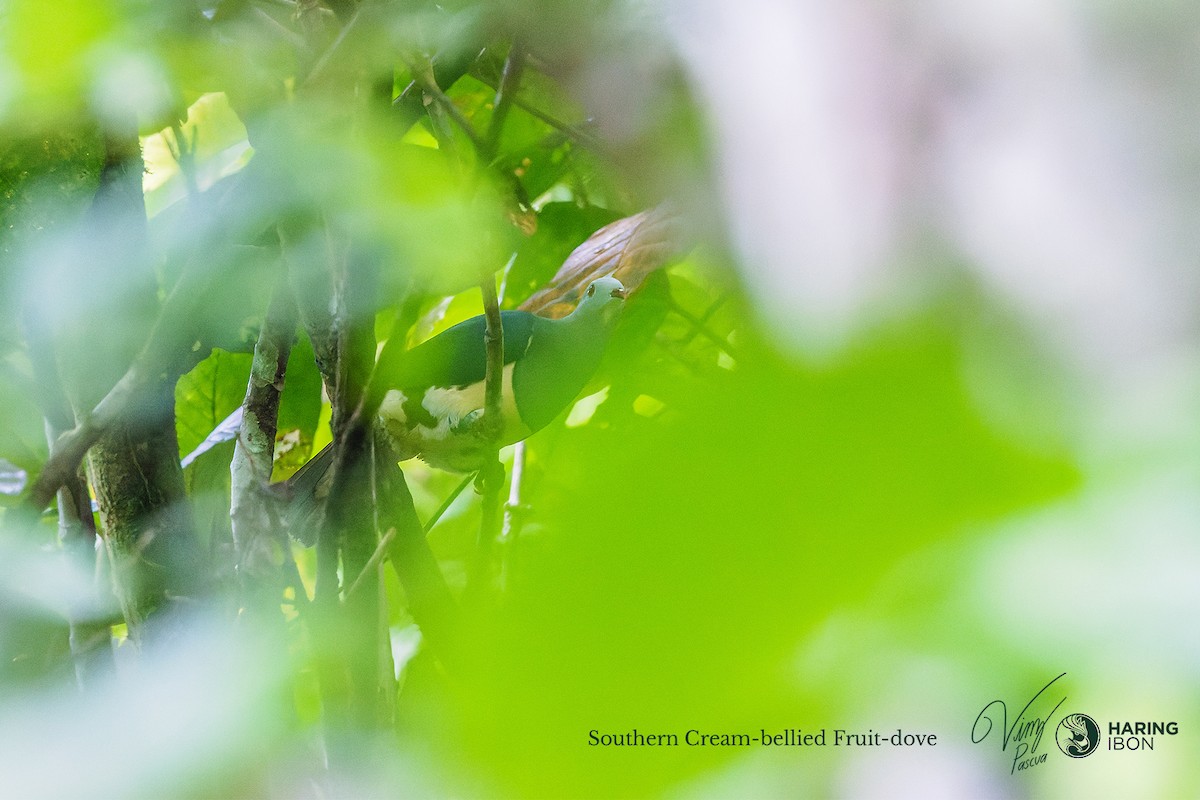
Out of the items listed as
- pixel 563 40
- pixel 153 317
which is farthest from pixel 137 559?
pixel 563 40

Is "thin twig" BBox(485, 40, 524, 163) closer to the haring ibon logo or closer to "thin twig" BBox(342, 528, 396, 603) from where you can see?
"thin twig" BBox(342, 528, 396, 603)

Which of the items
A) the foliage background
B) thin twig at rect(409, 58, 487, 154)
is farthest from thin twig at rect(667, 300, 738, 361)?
thin twig at rect(409, 58, 487, 154)

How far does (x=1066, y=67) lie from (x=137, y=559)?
0.42m

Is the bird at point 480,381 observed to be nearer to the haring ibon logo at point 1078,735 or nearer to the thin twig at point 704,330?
the thin twig at point 704,330

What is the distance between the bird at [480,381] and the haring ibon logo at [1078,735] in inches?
9.2

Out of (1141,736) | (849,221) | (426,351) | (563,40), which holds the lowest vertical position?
(1141,736)

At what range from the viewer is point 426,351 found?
381 mm

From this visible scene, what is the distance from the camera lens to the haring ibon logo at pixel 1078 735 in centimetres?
16

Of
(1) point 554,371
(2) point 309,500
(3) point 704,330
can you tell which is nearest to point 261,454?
(2) point 309,500

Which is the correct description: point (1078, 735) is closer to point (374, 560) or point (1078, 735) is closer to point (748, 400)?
point (748, 400)

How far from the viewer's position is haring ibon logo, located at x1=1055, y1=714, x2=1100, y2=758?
0.16 m

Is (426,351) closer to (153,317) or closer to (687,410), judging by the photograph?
(153,317)
